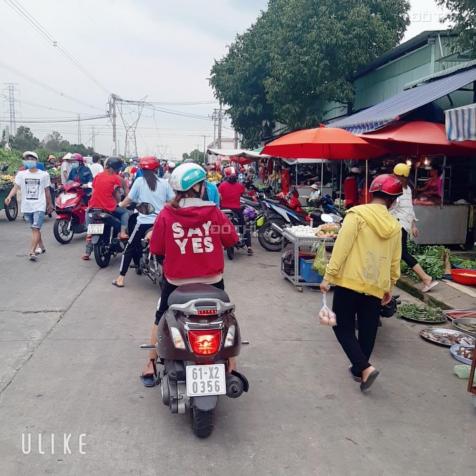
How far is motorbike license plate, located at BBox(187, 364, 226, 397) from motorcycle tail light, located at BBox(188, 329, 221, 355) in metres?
0.10

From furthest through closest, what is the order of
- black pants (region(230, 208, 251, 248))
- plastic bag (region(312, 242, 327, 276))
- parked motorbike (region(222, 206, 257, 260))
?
black pants (region(230, 208, 251, 248))
parked motorbike (region(222, 206, 257, 260))
plastic bag (region(312, 242, 327, 276))

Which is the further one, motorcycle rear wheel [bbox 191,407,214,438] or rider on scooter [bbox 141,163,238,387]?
rider on scooter [bbox 141,163,238,387]

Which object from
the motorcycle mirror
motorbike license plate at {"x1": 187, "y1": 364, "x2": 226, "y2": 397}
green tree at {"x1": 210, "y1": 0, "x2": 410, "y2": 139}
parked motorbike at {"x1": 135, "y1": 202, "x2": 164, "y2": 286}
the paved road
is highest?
green tree at {"x1": 210, "y1": 0, "x2": 410, "y2": 139}

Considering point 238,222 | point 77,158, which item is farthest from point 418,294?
point 77,158

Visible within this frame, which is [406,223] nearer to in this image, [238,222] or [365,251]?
[365,251]

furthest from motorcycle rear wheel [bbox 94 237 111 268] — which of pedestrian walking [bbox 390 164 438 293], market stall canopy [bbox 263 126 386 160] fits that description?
pedestrian walking [bbox 390 164 438 293]

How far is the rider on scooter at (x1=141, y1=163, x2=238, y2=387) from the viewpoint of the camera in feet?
11.4

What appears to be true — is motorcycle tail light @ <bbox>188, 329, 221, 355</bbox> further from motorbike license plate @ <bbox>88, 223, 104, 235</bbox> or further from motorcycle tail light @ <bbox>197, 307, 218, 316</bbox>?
motorbike license plate @ <bbox>88, 223, 104, 235</bbox>

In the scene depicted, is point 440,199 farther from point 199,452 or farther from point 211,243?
point 199,452

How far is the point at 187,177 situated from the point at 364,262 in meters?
1.50

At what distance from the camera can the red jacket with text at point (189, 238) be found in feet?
11.4

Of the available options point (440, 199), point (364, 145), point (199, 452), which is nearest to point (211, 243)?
point (199, 452)

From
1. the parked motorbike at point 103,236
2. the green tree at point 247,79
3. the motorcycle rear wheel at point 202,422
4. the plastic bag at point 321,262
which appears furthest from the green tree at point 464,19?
the green tree at point 247,79

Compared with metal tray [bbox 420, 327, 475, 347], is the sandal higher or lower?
higher
